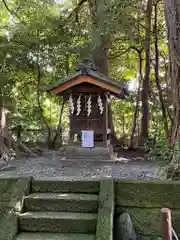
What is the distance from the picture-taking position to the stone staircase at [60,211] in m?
4.50

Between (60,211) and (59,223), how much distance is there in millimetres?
307

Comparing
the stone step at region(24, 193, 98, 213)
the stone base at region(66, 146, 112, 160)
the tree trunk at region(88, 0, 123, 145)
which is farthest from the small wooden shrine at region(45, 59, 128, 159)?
the stone step at region(24, 193, 98, 213)

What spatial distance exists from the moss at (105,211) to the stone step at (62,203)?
152 mm

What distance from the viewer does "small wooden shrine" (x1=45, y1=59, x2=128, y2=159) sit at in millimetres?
8492

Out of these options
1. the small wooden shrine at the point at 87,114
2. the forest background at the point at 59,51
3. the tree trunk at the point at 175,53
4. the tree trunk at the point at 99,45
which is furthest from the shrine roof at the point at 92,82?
the tree trunk at the point at 175,53

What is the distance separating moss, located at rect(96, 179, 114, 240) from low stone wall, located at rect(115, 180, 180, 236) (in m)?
0.26

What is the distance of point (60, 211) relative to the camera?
4.85 metres

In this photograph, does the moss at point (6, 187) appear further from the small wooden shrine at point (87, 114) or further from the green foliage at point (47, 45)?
the green foliage at point (47, 45)

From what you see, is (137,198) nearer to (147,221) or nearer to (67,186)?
(147,221)

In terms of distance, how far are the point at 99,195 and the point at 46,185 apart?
980 mm

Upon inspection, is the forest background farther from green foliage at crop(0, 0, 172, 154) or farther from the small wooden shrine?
the small wooden shrine

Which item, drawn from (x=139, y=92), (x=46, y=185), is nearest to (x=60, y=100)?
(x=139, y=92)

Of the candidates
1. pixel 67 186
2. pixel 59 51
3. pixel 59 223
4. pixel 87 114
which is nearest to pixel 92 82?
pixel 87 114

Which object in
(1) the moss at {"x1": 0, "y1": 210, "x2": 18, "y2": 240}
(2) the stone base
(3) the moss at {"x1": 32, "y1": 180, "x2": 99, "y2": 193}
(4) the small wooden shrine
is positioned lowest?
(1) the moss at {"x1": 0, "y1": 210, "x2": 18, "y2": 240}
